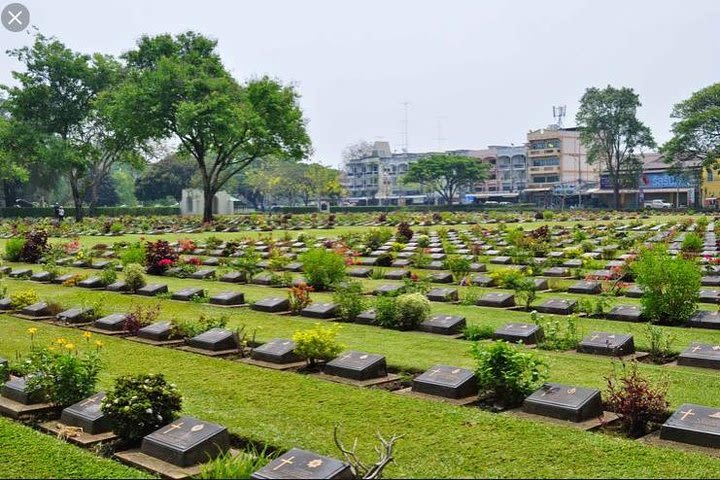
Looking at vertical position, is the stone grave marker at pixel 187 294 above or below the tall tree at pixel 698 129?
below

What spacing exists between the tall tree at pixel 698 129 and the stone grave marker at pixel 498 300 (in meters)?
46.2

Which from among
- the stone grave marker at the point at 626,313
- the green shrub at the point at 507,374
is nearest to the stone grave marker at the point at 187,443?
the green shrub at the point at 507,374

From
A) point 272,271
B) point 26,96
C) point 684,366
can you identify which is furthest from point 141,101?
point 684,366

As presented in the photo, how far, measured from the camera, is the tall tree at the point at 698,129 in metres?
54.6

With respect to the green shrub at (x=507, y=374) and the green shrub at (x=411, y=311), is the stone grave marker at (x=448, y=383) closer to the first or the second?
the green shrub at (x=507, y=374)

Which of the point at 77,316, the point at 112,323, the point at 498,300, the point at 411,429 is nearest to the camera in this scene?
the point at 411,429

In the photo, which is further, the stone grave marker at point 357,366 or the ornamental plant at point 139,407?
the stone grave marker at point 357,366

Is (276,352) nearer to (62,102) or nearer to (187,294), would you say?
(187,294)

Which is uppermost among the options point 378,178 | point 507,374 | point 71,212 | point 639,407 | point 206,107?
point 206,107

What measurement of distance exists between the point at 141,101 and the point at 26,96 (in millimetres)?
11087

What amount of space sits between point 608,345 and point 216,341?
4.96m

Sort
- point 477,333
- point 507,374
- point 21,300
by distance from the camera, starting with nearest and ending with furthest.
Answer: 1. point 507,374
2. point 477,333
3. point 21,300

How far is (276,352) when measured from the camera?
30.0ft

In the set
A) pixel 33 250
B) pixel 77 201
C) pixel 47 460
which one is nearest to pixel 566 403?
pixel 47 460
